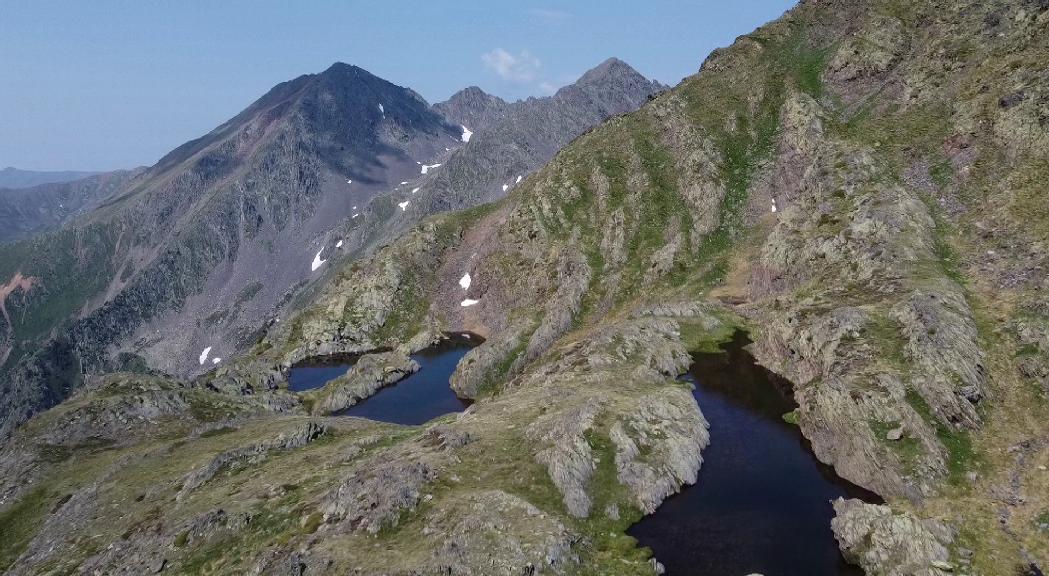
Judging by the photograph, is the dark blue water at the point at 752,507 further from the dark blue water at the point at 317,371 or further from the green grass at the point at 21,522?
the dark blue water at the point at 317,371

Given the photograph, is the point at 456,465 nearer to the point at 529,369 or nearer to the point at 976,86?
the point at 529,369

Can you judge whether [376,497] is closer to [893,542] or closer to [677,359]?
[893,542]

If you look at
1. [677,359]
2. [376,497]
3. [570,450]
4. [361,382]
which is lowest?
[361,382]

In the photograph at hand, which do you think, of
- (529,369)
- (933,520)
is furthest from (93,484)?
(933,520)

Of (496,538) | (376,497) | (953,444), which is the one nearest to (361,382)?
(376,497)

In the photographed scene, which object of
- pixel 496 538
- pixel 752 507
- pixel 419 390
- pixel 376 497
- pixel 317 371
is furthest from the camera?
pixel 317 371

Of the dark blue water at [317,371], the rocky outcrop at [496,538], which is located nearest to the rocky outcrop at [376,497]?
the rocky outcrop at [496,538]
